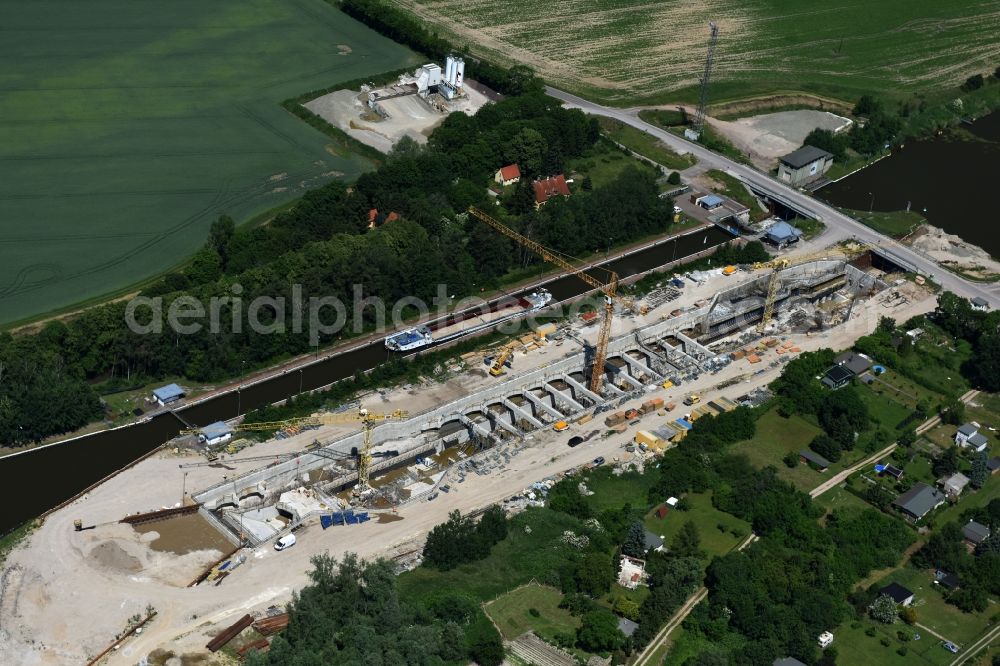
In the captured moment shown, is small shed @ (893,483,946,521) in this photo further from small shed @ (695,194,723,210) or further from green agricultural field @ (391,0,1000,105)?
green agricultural field @ (391,0,1000,105)

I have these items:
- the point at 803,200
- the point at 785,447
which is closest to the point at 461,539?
the point at 785,447

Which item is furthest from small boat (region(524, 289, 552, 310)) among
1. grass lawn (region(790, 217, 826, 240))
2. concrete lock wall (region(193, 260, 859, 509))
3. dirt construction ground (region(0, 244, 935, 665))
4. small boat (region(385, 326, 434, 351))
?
grass lawn (region(790, 217, 826, 240))

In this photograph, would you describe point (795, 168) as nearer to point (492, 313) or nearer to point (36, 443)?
point (492, 313)

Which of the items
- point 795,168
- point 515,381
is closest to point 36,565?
point 515,381

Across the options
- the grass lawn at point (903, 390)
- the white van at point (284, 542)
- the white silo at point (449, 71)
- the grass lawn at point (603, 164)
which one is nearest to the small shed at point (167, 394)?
the white van at point (284, 542)

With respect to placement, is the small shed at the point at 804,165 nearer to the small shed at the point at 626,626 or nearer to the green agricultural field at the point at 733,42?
the green agricultural field at the point at 733,42
